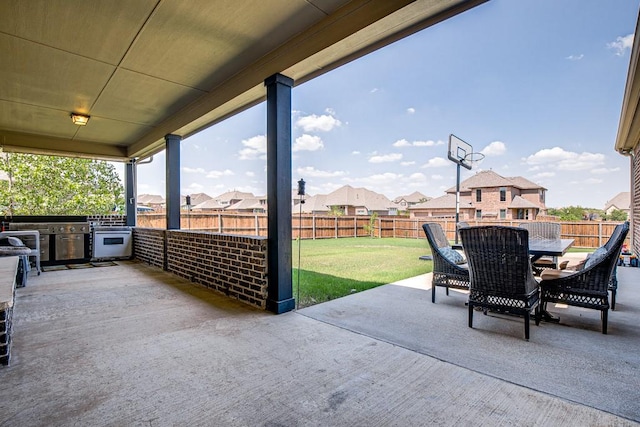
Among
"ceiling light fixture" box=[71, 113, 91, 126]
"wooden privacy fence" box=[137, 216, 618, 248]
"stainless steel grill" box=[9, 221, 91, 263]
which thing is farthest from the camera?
"wooden privacy fence" box=[137, 216, 618, 248]

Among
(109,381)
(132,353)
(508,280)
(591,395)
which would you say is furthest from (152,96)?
(591,395)

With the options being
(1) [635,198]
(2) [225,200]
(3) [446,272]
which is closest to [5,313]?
(3) [446,272]

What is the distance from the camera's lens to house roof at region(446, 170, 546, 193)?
14133 mm

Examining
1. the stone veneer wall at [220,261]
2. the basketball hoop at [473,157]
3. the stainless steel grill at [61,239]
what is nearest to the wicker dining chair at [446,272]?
the stone veneer wall at [220,261]

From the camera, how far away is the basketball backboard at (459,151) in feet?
23.5

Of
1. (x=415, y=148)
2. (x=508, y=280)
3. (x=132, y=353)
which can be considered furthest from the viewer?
(x=415, y=148)

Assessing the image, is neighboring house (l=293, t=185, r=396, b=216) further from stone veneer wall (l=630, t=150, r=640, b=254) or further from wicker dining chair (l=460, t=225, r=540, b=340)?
wicker dining chair (l=460, t=225, r=540, b=340)

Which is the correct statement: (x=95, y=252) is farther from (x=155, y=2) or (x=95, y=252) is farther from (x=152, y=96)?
(x=155, y=2)

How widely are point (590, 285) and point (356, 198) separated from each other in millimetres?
25737

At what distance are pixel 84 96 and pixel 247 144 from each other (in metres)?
17.5

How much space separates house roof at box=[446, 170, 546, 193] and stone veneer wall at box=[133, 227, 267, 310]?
42.9 feet

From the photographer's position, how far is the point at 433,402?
173cm

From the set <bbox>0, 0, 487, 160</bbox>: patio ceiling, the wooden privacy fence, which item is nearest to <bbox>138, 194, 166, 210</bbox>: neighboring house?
the wooden privacy fence

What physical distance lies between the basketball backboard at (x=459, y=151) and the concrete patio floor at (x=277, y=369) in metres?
4.24
